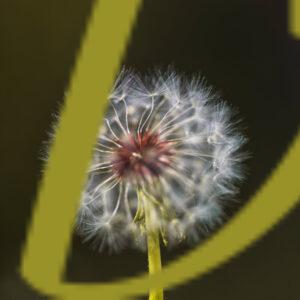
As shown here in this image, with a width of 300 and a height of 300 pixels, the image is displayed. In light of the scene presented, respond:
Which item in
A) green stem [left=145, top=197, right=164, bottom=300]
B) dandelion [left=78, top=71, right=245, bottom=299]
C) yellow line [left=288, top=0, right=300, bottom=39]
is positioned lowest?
green stem [left=145, top=197, right=164, bottom=300]

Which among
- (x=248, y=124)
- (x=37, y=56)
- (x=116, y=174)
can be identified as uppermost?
(x=37, y=56)

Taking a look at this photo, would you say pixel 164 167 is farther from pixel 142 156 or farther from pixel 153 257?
pixel 153 257

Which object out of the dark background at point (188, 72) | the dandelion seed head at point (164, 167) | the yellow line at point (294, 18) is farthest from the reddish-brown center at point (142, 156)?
the yellow line at point (294, 18)

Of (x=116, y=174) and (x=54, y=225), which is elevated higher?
(x=116, y=174)

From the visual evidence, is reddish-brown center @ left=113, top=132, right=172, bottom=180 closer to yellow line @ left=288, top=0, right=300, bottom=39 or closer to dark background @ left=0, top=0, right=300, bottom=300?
dark background @ left=0, top=0, right=300, bottom=300

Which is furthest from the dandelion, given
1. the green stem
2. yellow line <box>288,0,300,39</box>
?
yellow line <box>288,0,300,39</box>

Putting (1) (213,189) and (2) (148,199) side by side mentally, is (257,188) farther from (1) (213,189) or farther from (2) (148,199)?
(2) (148,199)

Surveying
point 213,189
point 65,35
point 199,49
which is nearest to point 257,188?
point 213,189
